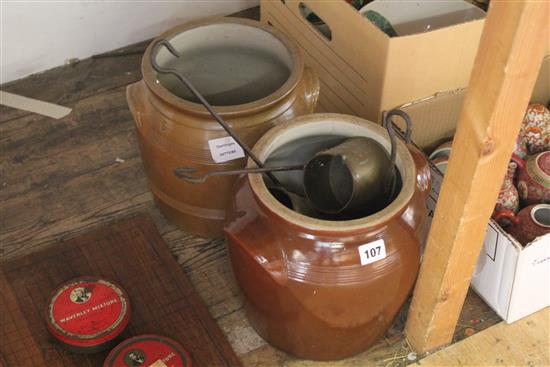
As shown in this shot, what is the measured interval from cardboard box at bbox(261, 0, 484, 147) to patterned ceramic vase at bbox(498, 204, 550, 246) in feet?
0.92

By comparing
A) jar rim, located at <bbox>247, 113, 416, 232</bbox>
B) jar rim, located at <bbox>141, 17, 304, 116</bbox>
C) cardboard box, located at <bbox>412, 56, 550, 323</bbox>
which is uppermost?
jar rim, located at <bbox>141, 17, 304, 116</bbox>

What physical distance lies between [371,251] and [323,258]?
0.07 m

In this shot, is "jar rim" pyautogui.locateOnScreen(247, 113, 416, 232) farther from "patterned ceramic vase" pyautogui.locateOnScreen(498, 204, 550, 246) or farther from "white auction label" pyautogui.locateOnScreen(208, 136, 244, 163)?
"patterned ceramic vase" pyautogui.locateOnScreen(498, 204, 550, 246)

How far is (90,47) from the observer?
182cm

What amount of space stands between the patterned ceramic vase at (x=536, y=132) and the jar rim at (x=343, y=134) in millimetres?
423

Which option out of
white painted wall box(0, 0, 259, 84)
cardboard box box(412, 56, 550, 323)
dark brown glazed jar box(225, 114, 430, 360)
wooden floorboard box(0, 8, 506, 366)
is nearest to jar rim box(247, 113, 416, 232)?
dark brown glazed jar box(225, 114, 430, 360)

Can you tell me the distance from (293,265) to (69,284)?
46cm

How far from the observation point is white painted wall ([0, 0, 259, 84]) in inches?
66.5

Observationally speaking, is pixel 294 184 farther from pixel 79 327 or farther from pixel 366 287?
pixel 79 327

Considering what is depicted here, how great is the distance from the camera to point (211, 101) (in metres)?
1.38

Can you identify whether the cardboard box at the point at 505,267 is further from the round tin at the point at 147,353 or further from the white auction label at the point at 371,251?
the round tin at the point at 147,353

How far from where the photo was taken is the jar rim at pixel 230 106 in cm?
118

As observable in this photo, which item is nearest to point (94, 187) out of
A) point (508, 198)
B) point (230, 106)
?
point (230, 106)

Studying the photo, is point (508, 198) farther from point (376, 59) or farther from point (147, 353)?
point (147, 353)
